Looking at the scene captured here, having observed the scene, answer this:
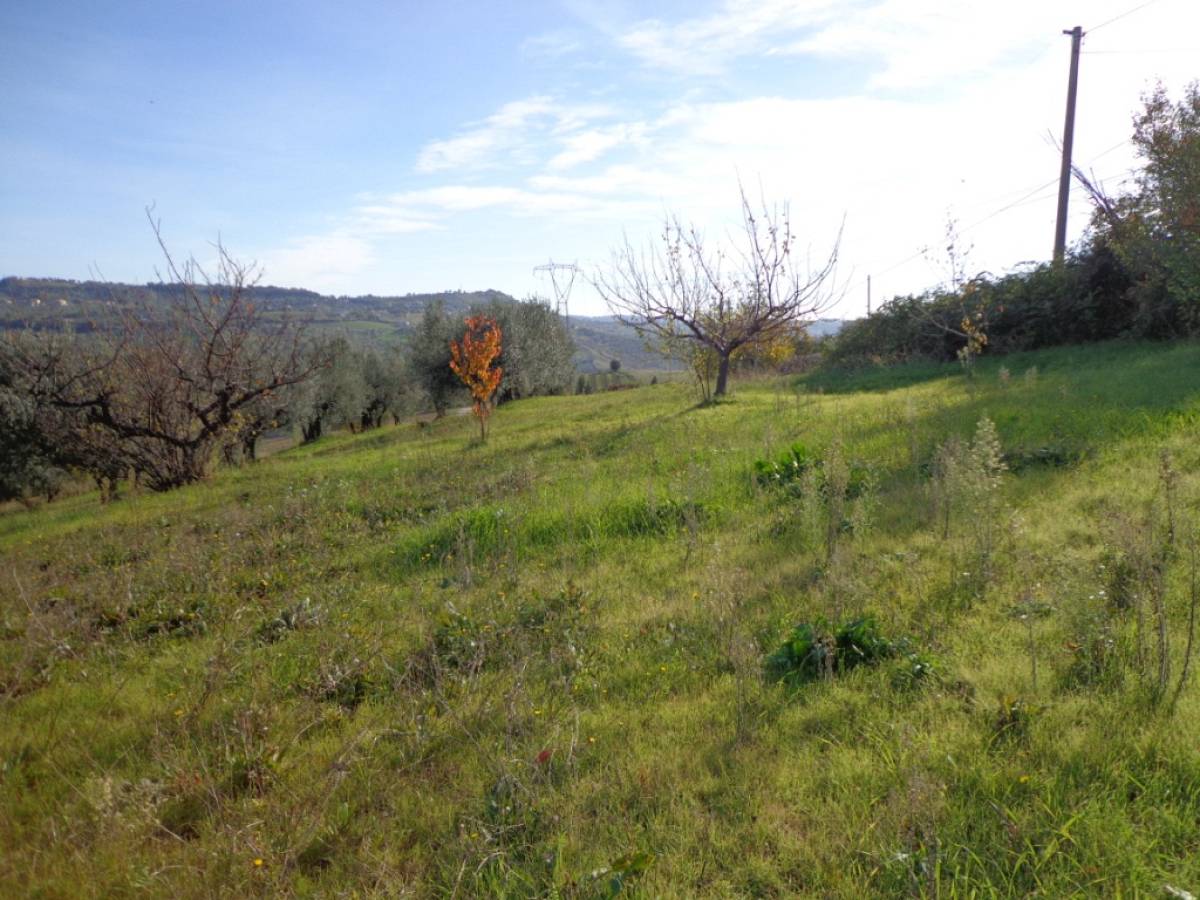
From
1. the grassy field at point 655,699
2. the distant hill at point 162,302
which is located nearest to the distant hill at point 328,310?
the distant hill at point 162,302

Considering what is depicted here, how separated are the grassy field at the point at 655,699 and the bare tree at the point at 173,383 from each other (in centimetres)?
862

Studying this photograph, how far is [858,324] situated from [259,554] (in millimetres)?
19260

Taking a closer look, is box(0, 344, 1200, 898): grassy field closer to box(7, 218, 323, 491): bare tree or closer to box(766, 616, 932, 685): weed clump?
box(766, 616, 932, 685): weed clump

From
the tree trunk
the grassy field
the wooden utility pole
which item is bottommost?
the grassy field

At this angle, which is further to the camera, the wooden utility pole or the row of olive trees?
the wooden utility pole

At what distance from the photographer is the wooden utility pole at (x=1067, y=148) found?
17.1 metres

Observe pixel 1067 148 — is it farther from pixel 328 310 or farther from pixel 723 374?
pixel 328 310

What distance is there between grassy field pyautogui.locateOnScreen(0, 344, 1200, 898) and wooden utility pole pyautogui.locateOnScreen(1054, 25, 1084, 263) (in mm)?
13159

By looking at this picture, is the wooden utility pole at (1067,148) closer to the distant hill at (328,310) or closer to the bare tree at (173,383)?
the distant hill at (328,310)

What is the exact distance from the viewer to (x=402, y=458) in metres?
12.7

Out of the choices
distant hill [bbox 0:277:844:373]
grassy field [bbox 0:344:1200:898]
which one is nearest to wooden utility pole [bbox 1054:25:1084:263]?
distant hill [bbox 0:277:844:373]

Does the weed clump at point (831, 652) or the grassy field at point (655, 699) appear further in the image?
the weed clump at point (831, 652)

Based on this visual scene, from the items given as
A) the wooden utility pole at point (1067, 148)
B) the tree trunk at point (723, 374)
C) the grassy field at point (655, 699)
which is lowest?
the grassy field at point (655, 699)

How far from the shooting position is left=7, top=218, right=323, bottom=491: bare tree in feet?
46.8
